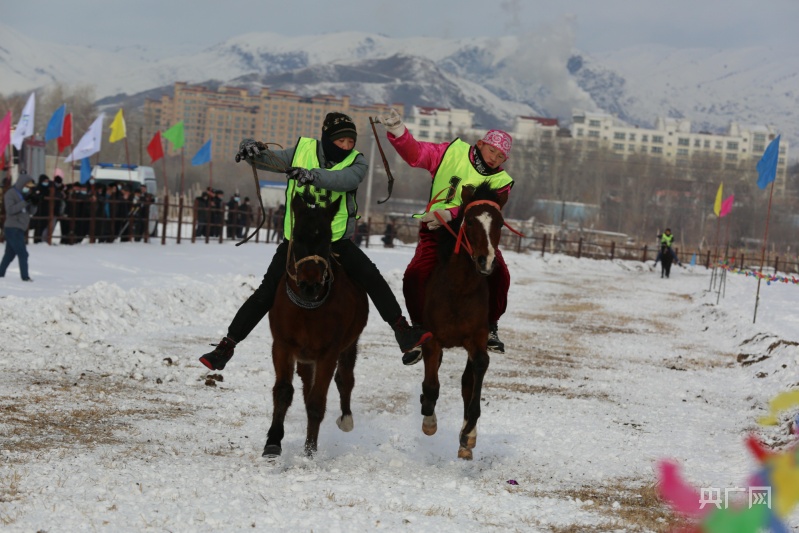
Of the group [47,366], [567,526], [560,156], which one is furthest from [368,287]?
[560,156]

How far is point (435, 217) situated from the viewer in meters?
7.05

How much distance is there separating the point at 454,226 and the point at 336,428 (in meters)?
2.03

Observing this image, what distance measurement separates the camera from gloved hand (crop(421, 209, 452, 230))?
700 cm

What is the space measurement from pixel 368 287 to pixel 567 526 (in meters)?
2.42

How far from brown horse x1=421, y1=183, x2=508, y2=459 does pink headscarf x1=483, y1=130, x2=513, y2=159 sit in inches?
20.0

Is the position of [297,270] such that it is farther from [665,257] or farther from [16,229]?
[665,257]

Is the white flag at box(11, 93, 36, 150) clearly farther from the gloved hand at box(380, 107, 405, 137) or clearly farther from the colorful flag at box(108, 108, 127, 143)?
the gloved hand at box(380, 107, 405, 137)

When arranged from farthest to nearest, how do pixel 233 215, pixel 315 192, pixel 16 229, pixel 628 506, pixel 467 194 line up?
1. pixel 233 215
2. pixel 16 229
3. pixel 467 194
4. pixel 315 192
5. pixel 628 506

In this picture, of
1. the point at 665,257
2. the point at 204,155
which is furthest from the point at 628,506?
the point at 665,257

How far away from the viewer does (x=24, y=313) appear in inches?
465

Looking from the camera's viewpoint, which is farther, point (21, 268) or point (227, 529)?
point (21, 268)

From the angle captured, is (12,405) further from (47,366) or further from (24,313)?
(24,313)

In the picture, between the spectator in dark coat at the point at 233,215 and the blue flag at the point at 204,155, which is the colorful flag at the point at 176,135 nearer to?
the blue flag at the point at 204,155

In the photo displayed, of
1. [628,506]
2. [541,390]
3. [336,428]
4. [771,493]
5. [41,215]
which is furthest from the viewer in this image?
[41,215]
